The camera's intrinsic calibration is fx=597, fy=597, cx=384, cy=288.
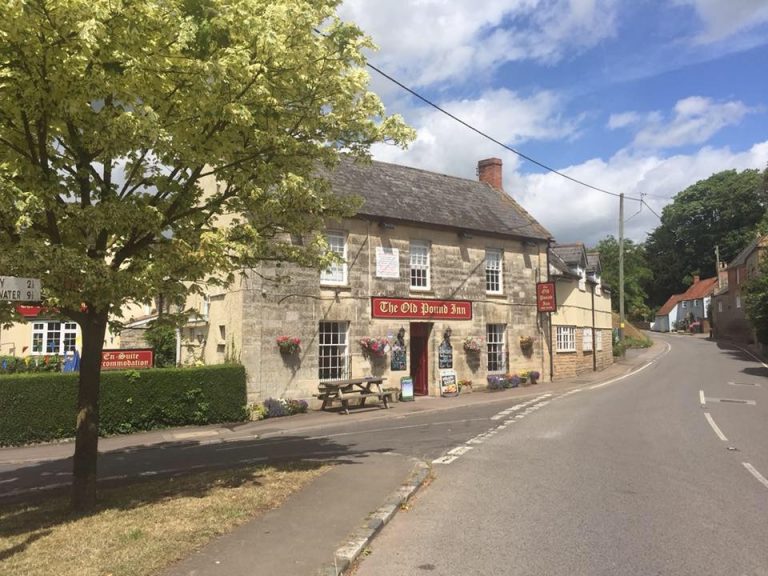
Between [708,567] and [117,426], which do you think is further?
[117,426]

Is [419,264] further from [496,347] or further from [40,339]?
[40,339]

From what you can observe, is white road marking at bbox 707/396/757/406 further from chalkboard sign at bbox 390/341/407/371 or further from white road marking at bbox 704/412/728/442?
chalkboard sign at bbox 390/341/407/371

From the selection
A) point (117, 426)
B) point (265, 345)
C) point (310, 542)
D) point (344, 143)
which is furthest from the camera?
point (265, 345)

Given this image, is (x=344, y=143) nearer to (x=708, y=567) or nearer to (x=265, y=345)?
(x=708, y=567)

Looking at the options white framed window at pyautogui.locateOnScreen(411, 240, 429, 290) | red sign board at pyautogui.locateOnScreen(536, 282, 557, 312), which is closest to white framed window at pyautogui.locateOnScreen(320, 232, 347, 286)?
white framed window at pyautogui.locateOnScreen(411, 240, 429, 290)

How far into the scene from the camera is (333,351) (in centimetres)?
1909

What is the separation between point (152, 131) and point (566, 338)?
81.1 feet

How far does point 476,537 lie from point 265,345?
39.8 feet

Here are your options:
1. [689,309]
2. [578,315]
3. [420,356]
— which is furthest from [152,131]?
[689,309]

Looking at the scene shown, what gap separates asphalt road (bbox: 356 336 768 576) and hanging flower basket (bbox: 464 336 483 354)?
804 centimetres

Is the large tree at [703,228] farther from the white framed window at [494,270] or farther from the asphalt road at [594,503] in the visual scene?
the asphalt road at [594,503]

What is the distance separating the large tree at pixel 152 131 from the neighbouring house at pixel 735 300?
52.3 metres

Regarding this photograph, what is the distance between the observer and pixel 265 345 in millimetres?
17344

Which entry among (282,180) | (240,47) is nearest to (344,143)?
(282,180)
